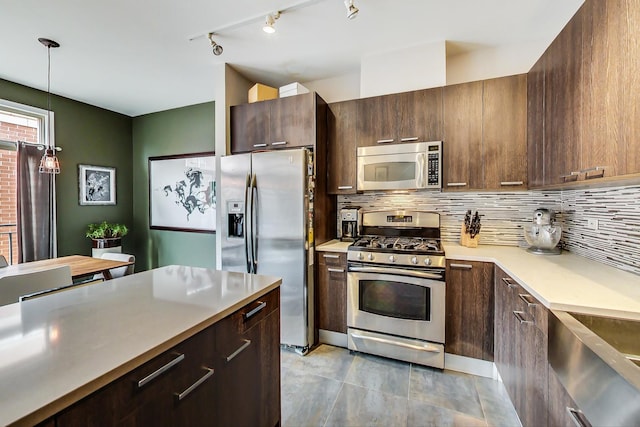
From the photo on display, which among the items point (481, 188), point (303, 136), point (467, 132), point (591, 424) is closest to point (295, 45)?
point (303, 136)

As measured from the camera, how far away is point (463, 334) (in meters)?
2.12

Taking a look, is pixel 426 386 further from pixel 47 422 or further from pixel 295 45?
pixel 295 45

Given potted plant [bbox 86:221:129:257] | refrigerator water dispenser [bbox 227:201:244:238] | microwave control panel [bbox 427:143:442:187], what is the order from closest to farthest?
microwave control panel [bbox 427:143:442:187] → refrigerator water dispenser [bbox 227:201:244:238] → potted plant [bbox 86:221:129:257]

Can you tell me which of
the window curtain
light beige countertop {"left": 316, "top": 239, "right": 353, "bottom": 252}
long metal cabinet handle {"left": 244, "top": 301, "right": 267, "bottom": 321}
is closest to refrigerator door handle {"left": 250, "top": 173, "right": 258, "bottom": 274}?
light beige countertop {"left": 316, "top": 239, "right": 353, "bottom": 252}

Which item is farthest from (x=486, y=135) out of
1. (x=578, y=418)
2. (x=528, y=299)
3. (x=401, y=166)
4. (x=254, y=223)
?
(x=254, y=223)

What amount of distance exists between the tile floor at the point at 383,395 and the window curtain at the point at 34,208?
131 inches

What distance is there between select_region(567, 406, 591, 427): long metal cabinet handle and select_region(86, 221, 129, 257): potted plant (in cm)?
458

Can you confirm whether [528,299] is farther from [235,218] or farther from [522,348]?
[235,218]

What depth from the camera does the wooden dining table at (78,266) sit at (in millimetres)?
2214

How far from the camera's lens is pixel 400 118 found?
2.50 metres

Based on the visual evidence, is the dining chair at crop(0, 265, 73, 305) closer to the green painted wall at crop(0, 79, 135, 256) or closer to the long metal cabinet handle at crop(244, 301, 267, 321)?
the long metal cabinet handle at crop(244, 301, 267, 321)

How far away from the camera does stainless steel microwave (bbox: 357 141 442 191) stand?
7.87 ft

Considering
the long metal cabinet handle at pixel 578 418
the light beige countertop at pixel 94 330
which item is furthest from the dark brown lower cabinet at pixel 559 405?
the light beige countertop at pixel 94 330

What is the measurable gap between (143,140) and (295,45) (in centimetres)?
319
